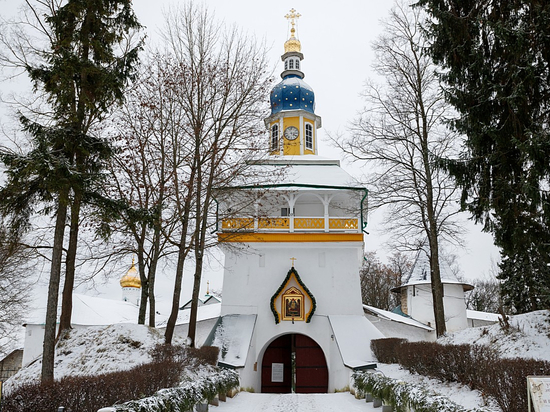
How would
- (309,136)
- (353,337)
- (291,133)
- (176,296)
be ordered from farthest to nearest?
(309,136), (291,133), (353,337), (176,296)

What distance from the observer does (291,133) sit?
24.4 metres

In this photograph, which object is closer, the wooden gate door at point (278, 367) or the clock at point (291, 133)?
the wooden gate door at point (278, 367)

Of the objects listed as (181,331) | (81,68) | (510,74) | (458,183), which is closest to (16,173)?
(81,68)

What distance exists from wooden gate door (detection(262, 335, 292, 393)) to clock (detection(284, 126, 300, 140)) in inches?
393

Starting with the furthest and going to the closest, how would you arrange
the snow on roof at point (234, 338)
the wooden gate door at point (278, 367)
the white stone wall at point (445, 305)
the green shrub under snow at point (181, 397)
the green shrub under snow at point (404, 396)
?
the white stone wall at point (445, 305) → the wooden gate door at point (278, 367) → the snow on roof at point (234, 338) → the green shrub under snow at point (404, 396) → the green shrub under snow at point (181, 397)

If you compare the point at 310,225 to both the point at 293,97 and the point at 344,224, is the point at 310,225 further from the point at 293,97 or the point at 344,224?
the point at 293,97

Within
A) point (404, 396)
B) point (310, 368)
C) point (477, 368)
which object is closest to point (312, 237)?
point (310, 368)

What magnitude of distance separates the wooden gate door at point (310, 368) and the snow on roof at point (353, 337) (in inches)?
51.3

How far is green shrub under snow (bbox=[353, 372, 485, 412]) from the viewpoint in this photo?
6.87 metres

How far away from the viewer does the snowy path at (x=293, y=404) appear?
33.8 feet

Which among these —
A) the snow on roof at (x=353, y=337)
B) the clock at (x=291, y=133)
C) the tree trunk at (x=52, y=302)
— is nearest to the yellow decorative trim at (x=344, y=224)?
the snow on roof at (x=353, y=337)

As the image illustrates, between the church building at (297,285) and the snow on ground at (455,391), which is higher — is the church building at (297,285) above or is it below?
above

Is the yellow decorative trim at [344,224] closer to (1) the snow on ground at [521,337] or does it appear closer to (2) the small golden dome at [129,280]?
(1) the snow on ground at [521,337]

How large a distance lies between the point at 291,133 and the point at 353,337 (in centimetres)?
1111
